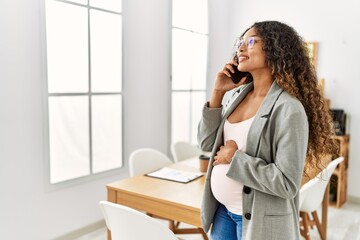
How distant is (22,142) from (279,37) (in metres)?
1.92

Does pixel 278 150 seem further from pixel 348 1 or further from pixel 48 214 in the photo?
pixel 348 1

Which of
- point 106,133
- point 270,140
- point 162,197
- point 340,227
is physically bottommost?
point 340,227

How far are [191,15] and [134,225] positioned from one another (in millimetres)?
3061

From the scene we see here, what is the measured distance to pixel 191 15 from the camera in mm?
3971

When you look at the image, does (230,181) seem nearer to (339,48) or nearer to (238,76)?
(238,76)

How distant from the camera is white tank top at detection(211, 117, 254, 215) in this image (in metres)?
1.25

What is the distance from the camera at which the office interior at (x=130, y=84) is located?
2316 mm

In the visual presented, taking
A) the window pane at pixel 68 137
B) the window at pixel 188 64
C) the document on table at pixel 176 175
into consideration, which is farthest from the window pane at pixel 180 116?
the document on table at pixel 176 175

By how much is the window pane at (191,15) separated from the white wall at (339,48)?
3.26ft

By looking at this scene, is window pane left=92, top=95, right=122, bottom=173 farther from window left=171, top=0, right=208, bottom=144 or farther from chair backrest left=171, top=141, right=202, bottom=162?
window left=171, top=0, right=208, bottom=144

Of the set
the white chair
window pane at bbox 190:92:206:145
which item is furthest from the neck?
window pane at bbox 190:92:206:145

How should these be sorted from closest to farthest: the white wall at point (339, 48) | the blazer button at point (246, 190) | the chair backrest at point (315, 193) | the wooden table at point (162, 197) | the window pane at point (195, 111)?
the blazer button at point (246, 190), the wooden table at point (162, 197), the chair backrest at point (315, 193), the white wall at point (339, 48), the window pane at point (195, 111)

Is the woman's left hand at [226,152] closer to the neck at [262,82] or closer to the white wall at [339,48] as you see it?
the neck at [262,82]

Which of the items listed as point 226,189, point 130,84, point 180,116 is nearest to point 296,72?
point 226,189
